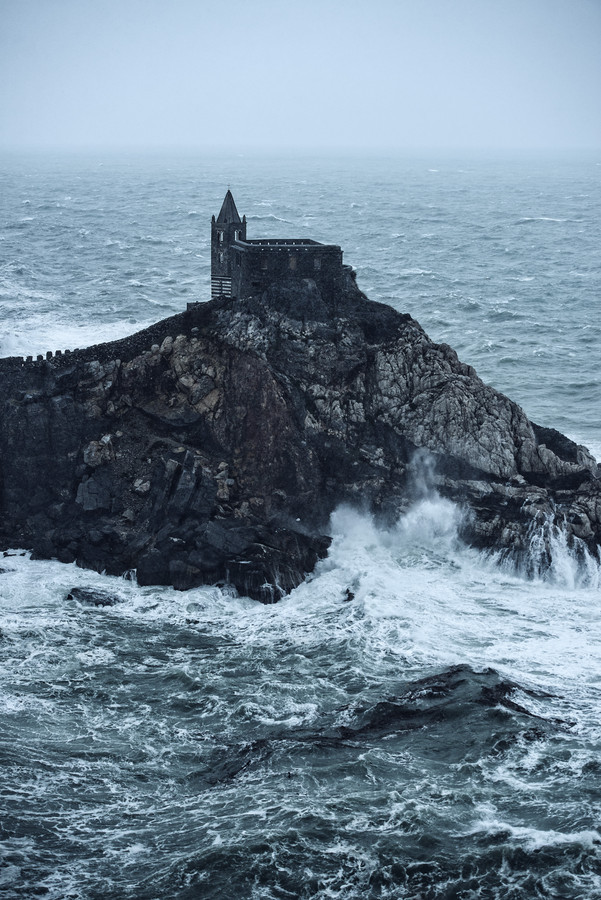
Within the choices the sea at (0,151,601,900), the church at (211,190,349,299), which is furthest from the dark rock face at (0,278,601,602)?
the sea at (0,151,601,900)

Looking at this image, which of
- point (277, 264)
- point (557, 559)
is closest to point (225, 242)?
point (277, 264)

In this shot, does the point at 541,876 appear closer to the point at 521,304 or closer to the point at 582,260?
the point at 521,304

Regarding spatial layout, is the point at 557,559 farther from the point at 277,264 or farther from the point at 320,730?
the point at 277,264

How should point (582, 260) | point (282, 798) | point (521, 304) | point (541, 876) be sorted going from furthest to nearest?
point (582, 260) < point (521, 304) < point (282, 798) < point (541, 876)

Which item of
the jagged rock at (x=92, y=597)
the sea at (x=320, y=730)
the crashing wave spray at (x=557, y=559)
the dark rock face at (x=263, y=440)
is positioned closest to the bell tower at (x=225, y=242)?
the dark rock face at (x=263, y=440)

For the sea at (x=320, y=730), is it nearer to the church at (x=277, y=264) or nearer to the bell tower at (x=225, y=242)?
the church at (x=277, y=264)

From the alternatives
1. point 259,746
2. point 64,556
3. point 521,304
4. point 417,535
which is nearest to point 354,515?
point 417,535
